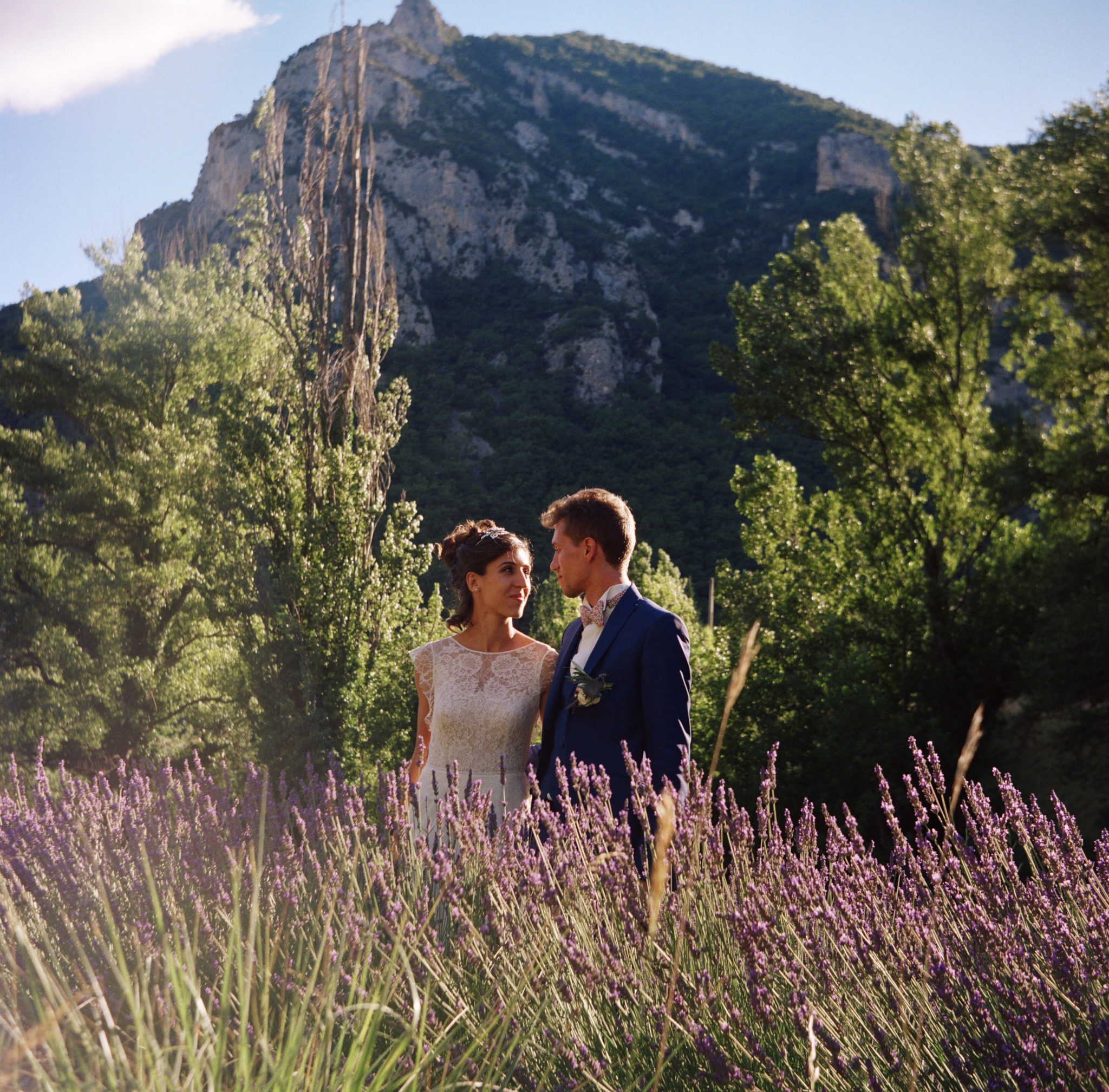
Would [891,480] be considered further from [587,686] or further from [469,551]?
[587,686]

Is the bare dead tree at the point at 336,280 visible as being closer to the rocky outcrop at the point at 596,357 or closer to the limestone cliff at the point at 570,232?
the limestone cliff at the point at 570,232

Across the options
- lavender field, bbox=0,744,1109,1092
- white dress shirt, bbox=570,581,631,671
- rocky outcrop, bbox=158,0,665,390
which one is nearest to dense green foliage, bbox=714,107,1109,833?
white dress shirt, bbox=570,581,631,671

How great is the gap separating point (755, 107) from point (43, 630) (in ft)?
302

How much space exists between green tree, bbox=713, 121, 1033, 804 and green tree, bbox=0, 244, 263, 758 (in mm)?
8308

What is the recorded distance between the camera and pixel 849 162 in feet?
231

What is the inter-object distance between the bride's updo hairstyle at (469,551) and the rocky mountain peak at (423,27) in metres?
108

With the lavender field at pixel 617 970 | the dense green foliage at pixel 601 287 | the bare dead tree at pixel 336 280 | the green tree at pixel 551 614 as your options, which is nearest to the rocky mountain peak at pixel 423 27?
the dense green foliage at pixel 601 287

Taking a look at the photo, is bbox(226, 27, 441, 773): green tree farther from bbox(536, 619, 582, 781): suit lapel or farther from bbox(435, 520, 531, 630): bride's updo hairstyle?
bbox(536, 619, 582, 781): suit lapel

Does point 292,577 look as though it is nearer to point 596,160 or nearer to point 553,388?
point 553,388

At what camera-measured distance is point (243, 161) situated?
74562 mm

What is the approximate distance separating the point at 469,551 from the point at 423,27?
11595 centimetres

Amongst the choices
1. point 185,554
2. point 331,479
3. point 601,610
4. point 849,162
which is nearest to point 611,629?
point 601,610

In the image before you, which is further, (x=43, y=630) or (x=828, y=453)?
(x=828, y=453)

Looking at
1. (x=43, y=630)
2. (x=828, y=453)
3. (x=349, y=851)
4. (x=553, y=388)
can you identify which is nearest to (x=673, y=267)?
(x=553, y=388)
